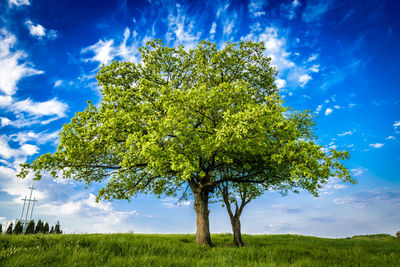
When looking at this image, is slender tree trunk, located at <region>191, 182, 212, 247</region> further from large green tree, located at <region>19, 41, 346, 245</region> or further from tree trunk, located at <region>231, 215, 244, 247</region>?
tree trunk, located at <region>231, 215, 244, 247</region>

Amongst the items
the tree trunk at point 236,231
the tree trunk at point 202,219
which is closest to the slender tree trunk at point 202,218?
the tree trunk at point 202,219

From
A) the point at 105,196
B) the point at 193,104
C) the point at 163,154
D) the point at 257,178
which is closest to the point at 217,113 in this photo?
the point at 193,104

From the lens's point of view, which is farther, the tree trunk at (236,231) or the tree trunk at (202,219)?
the tree trunk at (236,231)

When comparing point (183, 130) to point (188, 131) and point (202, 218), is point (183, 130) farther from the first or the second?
point (202, 218)

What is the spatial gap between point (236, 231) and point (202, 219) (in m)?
4.84

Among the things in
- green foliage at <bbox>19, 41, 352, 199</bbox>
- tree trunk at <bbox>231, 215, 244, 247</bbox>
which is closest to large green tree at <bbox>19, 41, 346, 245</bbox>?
green foliage at <bbox>19, 41, 352, 199</bbox>

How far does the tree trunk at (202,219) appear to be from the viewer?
17312mm

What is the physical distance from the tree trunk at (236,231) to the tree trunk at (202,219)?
4075mm

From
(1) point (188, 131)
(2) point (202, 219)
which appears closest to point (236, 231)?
(2) point (202, 219)

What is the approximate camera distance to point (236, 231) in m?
20.8

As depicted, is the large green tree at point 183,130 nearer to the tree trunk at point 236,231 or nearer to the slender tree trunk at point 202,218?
the slender tree trunk at point 202,218

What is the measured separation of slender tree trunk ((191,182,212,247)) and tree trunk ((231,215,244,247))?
4.03 m

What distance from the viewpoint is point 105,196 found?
1875 cm

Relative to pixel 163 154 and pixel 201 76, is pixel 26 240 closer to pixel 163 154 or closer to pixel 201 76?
pixel 163 154
